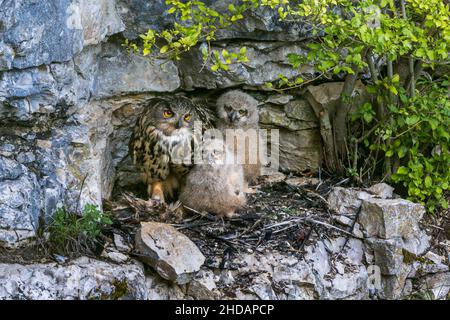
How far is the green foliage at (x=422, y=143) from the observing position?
18.8ft

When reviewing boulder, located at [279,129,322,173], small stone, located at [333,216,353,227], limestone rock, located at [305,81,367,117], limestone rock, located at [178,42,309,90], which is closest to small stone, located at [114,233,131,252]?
limestone rock, located at [178,42,309,90]

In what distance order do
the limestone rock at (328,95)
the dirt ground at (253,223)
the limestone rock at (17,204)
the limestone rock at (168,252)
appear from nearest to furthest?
1. the limestone rock at (17,204)
2. the limestone rock at (168,252)
3. the dirt ground at (253,223)
4. the limestone rock at (328,95)

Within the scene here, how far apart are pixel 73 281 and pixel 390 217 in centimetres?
254

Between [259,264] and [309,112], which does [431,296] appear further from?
[309,112]

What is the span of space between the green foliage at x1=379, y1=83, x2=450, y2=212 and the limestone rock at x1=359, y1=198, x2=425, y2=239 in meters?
0.31

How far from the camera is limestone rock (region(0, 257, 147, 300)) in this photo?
14.3 feet

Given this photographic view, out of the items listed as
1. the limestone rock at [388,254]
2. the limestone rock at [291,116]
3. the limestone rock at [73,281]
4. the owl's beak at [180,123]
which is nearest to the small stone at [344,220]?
the limestone rock at [388,254]

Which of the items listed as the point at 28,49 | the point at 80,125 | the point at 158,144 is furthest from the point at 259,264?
the point at 28,49

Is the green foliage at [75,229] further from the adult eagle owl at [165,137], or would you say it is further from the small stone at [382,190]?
the small stone at [382,190]

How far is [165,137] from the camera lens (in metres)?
5.66

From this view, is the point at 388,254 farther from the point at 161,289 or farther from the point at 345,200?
the point at 161,289

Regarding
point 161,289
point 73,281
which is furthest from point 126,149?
point 73,281

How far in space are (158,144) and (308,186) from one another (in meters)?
1.44

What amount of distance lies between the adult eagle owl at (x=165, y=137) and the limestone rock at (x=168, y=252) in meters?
0.75
